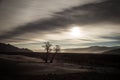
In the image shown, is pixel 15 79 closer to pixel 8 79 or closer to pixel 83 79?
pixel 8 79

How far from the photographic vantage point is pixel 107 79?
71.2 ft

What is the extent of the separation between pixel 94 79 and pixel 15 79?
989 cm

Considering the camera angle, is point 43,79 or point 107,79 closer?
point 43,79

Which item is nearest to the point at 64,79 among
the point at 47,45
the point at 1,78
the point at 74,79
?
the point at 74,79

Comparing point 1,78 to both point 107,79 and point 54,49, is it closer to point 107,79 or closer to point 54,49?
point 107,79

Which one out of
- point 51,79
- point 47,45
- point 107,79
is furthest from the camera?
point 47,45

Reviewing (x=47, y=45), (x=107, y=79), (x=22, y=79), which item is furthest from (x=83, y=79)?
(x=47, y=45)

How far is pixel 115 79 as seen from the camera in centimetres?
2227

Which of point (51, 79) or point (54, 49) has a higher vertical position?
point (54, 49)

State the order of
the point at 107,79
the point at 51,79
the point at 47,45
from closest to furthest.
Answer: the point at 51,79
the point at 107,79
the point at 47,45

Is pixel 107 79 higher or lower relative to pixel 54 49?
lower

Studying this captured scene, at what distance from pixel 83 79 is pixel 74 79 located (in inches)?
45.9

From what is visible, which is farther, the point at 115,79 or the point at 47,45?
the point at 47,45

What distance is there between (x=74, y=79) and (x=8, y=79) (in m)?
8.03
